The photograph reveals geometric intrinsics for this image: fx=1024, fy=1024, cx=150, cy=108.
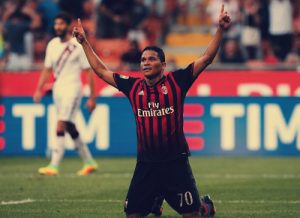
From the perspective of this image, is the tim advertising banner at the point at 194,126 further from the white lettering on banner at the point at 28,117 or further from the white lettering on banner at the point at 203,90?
the white lettering on banner at the point at 203,90

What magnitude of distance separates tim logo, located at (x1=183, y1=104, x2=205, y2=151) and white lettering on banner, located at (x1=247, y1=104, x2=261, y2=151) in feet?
2.88

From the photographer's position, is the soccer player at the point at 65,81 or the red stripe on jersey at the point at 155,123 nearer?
the red stripe on jersey at the point at 155,123

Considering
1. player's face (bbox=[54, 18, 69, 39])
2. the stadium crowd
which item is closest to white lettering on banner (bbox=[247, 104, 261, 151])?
the stadium crowd

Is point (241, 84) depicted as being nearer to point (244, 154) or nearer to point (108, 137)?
point (244, 154)

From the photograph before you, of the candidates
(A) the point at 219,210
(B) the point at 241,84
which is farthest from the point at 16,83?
(A) the point at 219,210

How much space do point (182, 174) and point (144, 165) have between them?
0.41 meters

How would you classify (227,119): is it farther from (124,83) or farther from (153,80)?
(153,80)

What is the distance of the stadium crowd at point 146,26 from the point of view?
2205cm

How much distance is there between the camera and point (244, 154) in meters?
19.5

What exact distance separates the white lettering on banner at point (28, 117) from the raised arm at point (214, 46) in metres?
9.78

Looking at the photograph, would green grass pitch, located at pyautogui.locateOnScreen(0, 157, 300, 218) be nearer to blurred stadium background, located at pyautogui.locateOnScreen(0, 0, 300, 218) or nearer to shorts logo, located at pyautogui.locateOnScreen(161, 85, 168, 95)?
blurred stadium background, located at pyautogui.locateOnScreen(0, 0, 300, 218)

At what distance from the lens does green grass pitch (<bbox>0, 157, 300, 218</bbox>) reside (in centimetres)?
1168

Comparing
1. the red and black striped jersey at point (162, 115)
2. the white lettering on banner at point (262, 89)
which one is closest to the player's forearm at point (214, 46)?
the red and black striped jersey at point (162, 115)

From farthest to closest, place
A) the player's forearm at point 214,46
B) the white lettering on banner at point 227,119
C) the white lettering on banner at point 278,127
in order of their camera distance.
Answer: the white lettering on banner at point 227,119
the white lettering on banner at point 278,127
the player's forearm at point 214,46
